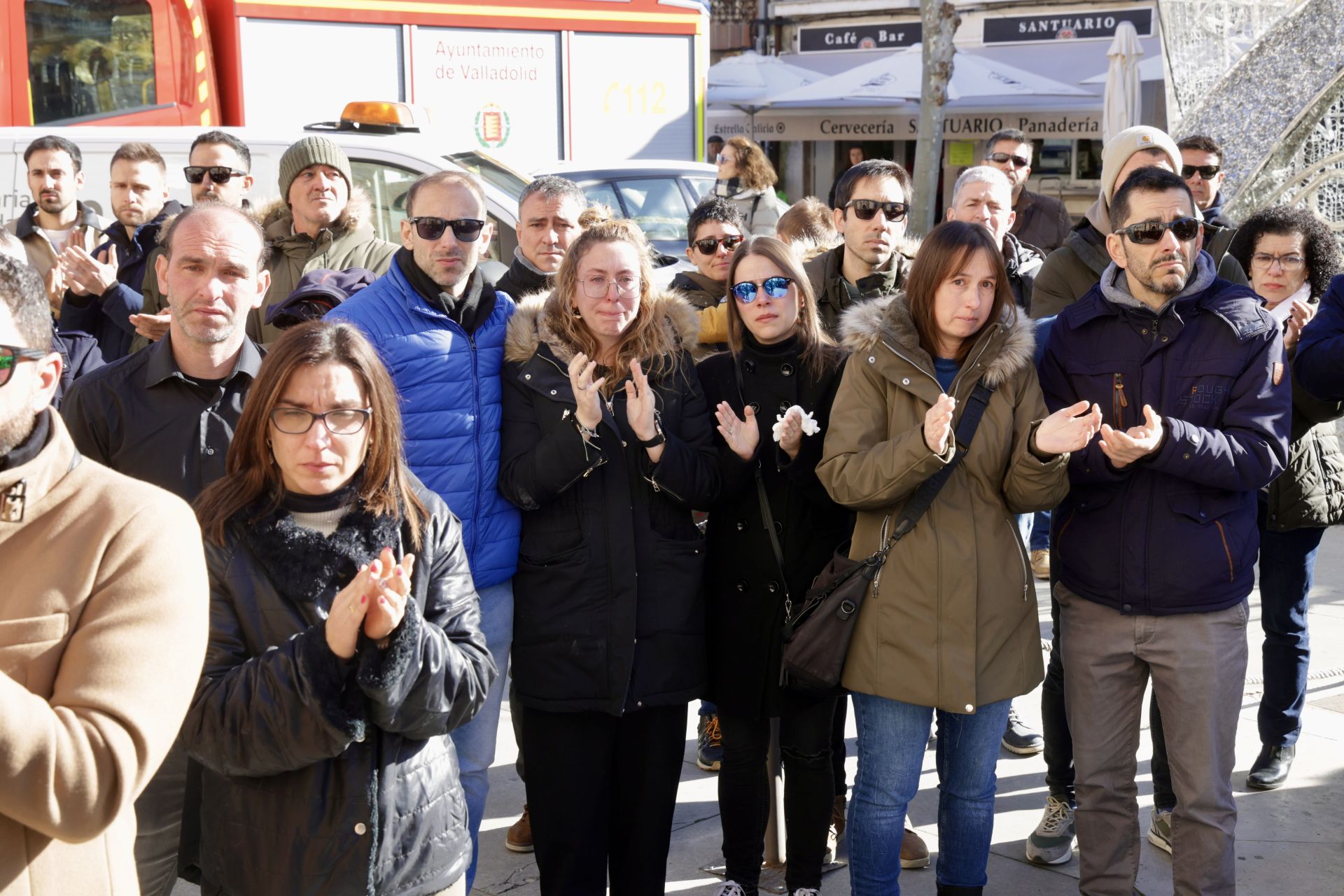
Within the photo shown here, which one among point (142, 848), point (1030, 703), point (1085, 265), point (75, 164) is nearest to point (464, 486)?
point (142, 848)

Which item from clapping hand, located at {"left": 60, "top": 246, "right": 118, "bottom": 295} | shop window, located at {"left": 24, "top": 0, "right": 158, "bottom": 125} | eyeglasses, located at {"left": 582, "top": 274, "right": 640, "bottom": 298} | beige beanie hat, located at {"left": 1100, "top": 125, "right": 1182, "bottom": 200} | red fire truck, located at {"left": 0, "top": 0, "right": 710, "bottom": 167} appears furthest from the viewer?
red fire truck, located at {"left": 0, "top": 0, "right": 710, "bottom": 167}

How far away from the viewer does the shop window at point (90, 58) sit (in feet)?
29.9

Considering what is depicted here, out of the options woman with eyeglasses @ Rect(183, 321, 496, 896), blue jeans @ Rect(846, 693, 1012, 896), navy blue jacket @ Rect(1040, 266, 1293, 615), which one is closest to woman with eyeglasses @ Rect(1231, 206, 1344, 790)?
navy blue jacket @ Rect(1040, 266, 1293, 615)

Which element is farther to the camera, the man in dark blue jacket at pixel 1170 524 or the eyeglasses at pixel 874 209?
the eyeglasses at pixel 874 209

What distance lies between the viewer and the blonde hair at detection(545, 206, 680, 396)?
11.5 ft

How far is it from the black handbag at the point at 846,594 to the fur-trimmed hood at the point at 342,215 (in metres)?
2.81

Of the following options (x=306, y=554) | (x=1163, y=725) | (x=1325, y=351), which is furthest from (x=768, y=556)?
(x=1325, y=351)

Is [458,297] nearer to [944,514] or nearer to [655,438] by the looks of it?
[655,438]

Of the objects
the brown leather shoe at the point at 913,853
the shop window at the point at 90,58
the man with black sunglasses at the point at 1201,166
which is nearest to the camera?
the brown leather shoe at the point at 913,853

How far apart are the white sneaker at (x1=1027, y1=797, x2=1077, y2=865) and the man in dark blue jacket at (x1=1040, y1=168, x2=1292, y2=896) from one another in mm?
471

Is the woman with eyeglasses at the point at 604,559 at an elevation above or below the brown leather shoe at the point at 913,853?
above

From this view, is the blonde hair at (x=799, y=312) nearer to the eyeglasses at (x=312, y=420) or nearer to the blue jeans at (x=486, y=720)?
the blue jeans at (x=486, y=720)

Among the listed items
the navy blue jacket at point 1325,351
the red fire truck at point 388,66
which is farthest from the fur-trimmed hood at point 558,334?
the red fire truck at point 388,66

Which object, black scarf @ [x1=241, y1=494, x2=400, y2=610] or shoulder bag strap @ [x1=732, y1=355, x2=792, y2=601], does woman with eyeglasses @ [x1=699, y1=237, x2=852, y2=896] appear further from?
black scarf @ [x1=241, y1=494, x2=400, y2=610]
